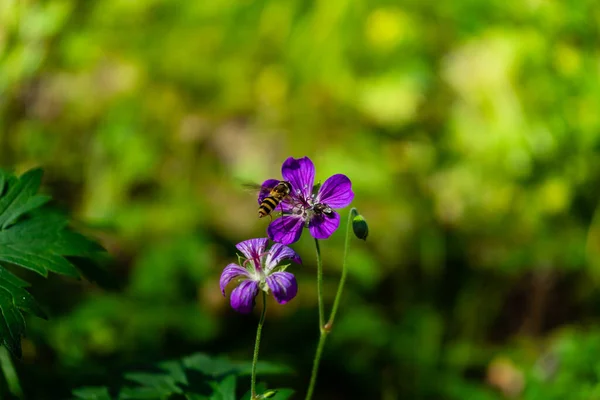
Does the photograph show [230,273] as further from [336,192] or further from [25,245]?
[25,245]

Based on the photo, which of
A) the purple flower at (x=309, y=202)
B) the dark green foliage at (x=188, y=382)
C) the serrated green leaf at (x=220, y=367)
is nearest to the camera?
the purple flower at (x=309, y=202)

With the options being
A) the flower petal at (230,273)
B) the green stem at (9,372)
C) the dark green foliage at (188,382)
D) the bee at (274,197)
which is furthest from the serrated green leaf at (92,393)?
the bee at (274,197)

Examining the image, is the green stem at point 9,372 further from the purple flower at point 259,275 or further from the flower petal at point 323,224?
the flower petal at point 323,224

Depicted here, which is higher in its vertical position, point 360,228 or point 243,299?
point 360,228

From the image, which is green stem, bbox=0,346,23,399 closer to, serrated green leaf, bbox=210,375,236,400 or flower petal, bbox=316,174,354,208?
serrated green leaf, bbox=210,375,236,400

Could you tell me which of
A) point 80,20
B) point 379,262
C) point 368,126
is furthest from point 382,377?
point 80,20

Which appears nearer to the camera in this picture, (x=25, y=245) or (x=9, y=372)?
(x=25, y=245)

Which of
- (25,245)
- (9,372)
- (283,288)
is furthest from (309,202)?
(9,372)
